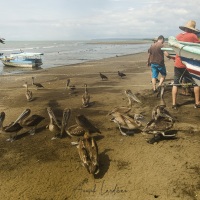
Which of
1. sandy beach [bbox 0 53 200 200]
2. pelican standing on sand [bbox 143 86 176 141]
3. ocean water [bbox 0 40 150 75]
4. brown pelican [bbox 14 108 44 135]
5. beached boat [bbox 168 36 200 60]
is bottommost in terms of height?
ocean water [bbox 0 40 150 75]

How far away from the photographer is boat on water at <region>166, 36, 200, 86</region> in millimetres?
8102

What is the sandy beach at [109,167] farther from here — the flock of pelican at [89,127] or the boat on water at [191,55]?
the boat on water at [191,55]

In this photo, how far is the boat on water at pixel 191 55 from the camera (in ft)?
26.6

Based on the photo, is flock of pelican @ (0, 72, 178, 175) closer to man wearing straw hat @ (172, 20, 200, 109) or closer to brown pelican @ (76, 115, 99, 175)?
brown pelican @ (76, 115, 99, 175)

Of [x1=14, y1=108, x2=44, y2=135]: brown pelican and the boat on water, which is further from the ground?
the boat on water

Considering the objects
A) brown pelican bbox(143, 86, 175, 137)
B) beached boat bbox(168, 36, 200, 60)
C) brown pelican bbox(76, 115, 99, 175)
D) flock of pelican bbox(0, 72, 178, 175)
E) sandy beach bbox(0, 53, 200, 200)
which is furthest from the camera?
beached boat bbox(168, 36, 200, 60)

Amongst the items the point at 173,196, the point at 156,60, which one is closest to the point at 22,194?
the point at 173,196

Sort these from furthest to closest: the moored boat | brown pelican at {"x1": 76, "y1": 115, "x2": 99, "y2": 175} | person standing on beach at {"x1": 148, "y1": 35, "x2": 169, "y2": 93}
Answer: person standing on beach at {"x1": 148, "y1": 35, "x2": 169, "y2": 93} → the moored boat → brown pelican at {"x1": 76, "y1": 115, "x2": 99, "y2": 175}

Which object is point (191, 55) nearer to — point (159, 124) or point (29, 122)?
point (159, 124)

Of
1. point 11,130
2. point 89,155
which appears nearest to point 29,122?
point 11,130

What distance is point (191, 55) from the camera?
824 cm

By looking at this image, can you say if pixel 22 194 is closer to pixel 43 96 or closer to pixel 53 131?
pixel 53 131

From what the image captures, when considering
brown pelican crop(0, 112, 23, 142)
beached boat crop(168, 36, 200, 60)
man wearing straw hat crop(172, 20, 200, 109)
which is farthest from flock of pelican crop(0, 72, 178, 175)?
man wearing straw hat crop(172, 20, 200, 109)

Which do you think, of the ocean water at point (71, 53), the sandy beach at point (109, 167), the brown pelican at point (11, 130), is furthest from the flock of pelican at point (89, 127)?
the ocean water at point (71, 53)
